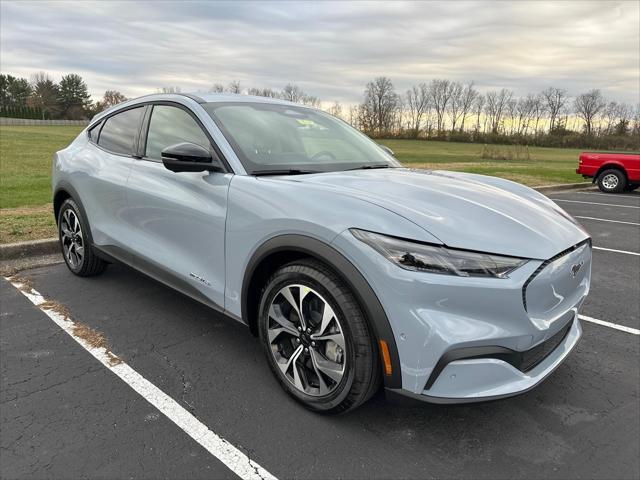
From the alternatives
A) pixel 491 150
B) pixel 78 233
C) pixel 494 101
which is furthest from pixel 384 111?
pixel 78 233

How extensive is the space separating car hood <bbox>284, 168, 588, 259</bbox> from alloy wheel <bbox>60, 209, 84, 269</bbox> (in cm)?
272

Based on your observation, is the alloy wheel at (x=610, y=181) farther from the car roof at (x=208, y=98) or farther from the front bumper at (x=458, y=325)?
the front bumper at (x=458, y=325)

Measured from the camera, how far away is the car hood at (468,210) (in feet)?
6.96

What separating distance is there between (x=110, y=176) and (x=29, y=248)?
2.16 m

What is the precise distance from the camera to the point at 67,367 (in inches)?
117

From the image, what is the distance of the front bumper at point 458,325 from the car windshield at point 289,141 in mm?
1073

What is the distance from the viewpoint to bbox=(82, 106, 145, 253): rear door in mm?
3696

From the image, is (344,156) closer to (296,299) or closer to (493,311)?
(296,299)

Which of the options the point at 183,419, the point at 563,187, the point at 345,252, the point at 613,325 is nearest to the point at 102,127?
the point at 183,419

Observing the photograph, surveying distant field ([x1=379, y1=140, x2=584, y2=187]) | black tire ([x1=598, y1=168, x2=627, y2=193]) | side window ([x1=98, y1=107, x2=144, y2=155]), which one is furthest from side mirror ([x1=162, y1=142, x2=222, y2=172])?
black tire ([x1=598, y1=168, x2=627, y2=193])

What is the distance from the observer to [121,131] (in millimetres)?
3994

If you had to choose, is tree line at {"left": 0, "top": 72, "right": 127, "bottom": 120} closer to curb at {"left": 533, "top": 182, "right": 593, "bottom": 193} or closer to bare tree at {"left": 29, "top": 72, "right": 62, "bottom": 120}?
bare tree at {"left": 29, "top": 72, "right": 62, "bottom": 120}

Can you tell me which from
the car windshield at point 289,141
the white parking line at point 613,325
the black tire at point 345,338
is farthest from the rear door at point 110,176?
the white parking line at point 613,325

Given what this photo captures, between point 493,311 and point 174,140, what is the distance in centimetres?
245
